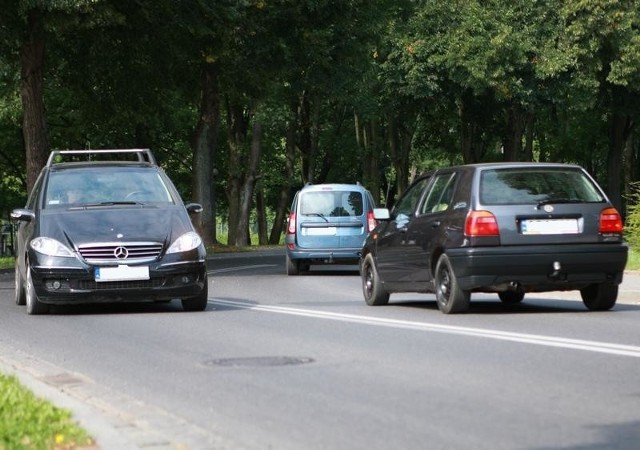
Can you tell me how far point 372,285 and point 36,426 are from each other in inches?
425

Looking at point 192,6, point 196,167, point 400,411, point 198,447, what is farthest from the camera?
point 196,167

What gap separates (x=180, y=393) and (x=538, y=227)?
22.2 feet

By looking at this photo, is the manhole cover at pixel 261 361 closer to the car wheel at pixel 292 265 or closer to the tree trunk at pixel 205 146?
the car wheel at pixel 292 265

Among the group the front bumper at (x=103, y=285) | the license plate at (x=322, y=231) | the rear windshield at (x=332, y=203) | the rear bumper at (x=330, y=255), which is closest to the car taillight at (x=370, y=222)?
the rear windshield at (x=332, y=203)

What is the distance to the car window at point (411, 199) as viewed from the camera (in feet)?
55.9

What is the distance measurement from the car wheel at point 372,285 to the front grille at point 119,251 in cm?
286

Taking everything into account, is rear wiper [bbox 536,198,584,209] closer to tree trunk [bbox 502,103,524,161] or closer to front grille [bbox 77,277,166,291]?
front grille [bbox 77,277,166,291]

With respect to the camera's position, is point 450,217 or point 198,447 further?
point 450,217

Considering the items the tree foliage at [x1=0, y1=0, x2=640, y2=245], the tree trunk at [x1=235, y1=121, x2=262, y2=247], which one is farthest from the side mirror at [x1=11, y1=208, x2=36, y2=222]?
the tree trunk at [x1=235, y1=121, x2=262, y2=247]

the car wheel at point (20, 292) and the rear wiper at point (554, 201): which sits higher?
the rear wiper at point (554, 201)

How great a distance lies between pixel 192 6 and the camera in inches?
1264

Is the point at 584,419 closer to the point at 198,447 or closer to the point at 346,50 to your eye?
the point at 198,447

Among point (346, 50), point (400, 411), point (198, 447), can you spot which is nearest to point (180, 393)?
point (400, 411)

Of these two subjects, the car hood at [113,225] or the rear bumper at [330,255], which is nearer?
the car hood at [113,225]
